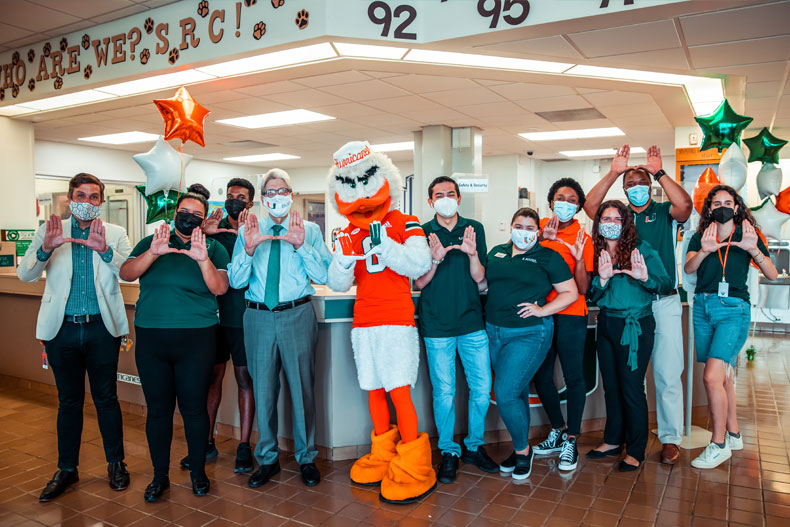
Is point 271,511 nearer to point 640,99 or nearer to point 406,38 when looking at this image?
point 406,38

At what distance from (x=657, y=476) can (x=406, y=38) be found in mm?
3318

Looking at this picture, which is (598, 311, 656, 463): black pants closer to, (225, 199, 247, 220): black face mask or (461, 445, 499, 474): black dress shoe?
(461, 445, 499, 474): black dress shoe

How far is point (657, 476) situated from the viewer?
3260 mm

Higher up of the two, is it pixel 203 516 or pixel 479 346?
pixel 479 346

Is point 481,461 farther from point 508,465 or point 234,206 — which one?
point 234,206

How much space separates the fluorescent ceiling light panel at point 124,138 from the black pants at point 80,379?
621 cm

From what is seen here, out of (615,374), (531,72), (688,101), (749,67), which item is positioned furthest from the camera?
(688,101)

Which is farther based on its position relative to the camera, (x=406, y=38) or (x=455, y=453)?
(x=406, y=38)

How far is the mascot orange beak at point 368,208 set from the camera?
294cm

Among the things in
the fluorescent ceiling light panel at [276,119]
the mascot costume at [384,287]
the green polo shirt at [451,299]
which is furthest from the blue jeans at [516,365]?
the fluorescent ceiling light panel at [276,119]

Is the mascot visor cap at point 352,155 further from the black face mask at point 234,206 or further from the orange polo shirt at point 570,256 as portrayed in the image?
the orange polo shirt at point 570,256

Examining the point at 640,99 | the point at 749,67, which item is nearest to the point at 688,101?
the point at 640,99

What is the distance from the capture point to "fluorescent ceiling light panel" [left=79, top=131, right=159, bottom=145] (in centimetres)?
861

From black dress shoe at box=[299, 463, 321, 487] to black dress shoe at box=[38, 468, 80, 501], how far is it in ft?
4.17
